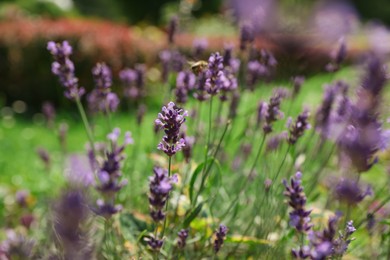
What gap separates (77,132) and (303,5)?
483 cm

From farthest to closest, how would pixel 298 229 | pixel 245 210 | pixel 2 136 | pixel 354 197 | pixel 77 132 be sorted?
pixel 77 132, pixel 2 136, pixel 245 210, pixel 354 197, pixel 298 229

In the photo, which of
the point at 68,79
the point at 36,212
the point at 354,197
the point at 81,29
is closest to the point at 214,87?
the point at 354,197

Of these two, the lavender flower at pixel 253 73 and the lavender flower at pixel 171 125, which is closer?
the lavender flower at pixel 171 125

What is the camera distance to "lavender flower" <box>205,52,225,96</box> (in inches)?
60.9

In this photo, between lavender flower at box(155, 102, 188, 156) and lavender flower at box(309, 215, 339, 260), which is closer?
lavender flower at box(309, 215, 339, 260)

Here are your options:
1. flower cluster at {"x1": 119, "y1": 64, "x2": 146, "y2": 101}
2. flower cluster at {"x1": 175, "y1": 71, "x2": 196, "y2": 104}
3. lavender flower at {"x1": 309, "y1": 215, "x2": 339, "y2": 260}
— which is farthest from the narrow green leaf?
flower cluster at {"x1": 119, "y1": 64, "x2": 146, "y2": 101}

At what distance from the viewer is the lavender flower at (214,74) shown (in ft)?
5.08

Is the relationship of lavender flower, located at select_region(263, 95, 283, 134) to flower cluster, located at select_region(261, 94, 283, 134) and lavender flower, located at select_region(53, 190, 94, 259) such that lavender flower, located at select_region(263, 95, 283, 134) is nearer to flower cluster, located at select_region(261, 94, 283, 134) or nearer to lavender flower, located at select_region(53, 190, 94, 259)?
flower cluster, located at select_region(261, 94, 283, 134)

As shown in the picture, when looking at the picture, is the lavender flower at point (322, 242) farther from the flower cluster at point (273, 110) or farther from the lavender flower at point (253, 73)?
the lavender flower at point (253, 73)

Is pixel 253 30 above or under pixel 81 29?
above

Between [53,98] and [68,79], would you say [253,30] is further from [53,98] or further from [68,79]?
[53,98]

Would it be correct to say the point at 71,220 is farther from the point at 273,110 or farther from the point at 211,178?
the point at 211,178

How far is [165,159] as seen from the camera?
2.44 metres

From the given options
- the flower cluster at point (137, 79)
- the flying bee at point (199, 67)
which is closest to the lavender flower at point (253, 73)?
the flower cluster at point (137, 79)
